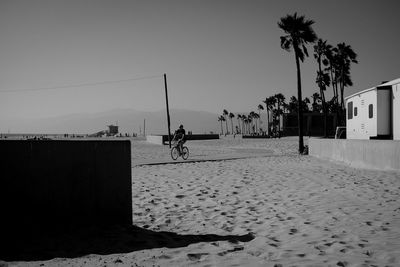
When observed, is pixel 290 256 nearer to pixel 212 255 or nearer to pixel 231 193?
pixel 212 255

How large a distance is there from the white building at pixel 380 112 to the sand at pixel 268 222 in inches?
289

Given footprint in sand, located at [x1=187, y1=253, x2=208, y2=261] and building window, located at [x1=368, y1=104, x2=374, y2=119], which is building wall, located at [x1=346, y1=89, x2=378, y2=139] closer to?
building window, located at [x1=368, y1=104, x2=374, y2=119]

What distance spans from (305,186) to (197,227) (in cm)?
505

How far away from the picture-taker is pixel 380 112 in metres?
17.9

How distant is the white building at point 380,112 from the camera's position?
1720 cm

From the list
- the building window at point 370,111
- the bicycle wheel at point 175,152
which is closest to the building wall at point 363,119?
the building window at point 370,111

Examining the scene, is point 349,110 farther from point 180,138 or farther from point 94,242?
point 94,242

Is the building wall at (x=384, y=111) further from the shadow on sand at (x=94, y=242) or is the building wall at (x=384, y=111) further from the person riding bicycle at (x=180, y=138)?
the shadow on sand at (x=94, y=242)

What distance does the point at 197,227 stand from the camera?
595 centimetres

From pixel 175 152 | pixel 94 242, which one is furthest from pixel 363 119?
pixel 94 242

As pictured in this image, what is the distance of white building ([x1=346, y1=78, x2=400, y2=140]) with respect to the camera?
17203mm

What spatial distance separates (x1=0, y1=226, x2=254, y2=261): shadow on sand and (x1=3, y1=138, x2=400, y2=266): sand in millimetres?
85

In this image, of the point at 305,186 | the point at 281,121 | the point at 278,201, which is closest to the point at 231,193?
the point at 278,201

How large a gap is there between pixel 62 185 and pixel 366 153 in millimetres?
12279
